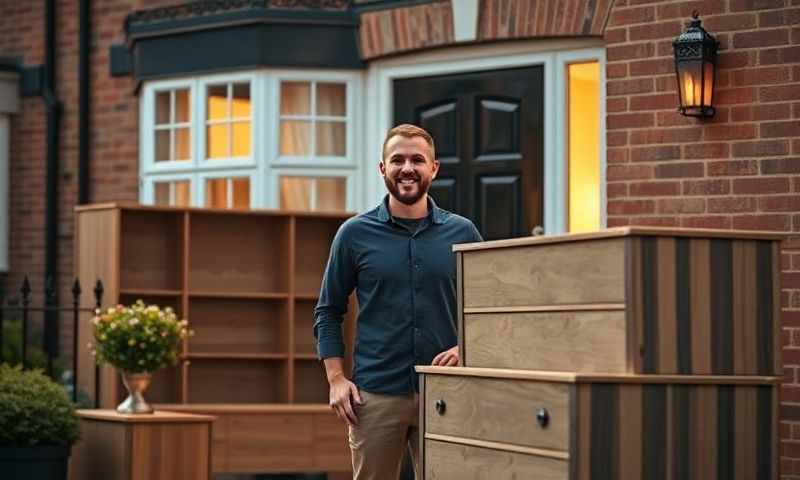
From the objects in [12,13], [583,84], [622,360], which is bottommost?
[622,360]

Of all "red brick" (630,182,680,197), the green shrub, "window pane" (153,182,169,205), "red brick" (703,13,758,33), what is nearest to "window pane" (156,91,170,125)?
"window pane" (153,182,169,205)

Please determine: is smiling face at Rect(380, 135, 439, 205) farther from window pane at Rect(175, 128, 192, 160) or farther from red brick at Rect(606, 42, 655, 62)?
window pane at Rect(175, 128, 192, 160)

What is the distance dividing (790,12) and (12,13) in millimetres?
7575

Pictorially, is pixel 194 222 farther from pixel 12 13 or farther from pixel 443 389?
pixel 443 389

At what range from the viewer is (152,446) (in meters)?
9.16

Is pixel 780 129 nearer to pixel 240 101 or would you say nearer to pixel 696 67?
pixel 696 67

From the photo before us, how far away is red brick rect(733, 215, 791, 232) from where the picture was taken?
845 cm

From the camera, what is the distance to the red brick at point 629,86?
29.8ft

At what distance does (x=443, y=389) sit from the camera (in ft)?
19.3

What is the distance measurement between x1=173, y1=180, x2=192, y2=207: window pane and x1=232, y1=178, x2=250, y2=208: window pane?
40 centimetres

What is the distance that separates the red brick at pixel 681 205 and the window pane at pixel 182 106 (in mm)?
4157

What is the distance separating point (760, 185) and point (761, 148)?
0.62 feet

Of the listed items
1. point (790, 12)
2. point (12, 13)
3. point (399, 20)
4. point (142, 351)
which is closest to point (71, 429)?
point (142, 351)

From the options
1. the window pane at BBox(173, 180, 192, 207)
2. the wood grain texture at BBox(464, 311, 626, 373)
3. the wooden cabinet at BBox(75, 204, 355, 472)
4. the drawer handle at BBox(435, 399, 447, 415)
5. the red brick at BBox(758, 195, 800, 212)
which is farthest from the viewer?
the window pane at BBox(173, 180, 192, 207)
